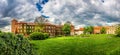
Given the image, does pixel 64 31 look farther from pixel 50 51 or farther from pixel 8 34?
pixel 8 34

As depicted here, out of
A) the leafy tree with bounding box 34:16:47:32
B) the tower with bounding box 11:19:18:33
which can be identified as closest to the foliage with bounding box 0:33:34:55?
the leafy tree with bounding box 34:16:47:32

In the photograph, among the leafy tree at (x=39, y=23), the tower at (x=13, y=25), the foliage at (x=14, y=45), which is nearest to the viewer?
the foliage at (x=14, y=45)

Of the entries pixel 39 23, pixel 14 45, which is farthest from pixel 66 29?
pixel 14 45

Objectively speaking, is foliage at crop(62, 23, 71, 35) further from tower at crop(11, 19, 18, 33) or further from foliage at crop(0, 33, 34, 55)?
foliage at crop(0, 33, 34, 55)

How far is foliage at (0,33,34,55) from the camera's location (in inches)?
1011

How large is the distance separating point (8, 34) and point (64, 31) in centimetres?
13407

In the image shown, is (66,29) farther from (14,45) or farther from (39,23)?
(14,45)

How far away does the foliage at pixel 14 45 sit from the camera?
84.3ft

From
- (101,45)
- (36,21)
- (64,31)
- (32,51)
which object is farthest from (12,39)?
(64,31)

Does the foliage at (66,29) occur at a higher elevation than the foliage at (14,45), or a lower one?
higher

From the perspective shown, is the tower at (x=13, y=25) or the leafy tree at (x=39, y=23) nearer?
the leafy tree at (x=39, y=23)

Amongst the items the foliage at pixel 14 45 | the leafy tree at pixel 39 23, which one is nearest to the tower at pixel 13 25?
the leafy tree at pixel 39 23

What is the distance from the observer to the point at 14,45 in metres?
26.7

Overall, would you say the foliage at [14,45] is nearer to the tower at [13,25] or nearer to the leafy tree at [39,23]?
the leafy tree at [39,23]
